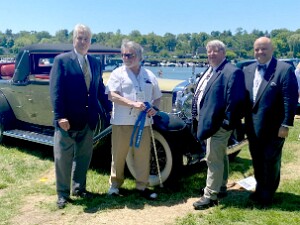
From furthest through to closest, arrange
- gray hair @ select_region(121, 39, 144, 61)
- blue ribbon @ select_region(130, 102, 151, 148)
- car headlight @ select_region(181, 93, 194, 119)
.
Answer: car headlight @ select_region(181, 93, 194, 119), blue ribbon @ select_region(130, 102, 151, 148), gray hair @ select_region(121, 39, 144, 61)

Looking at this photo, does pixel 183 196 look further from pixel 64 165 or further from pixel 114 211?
pixel 64 165

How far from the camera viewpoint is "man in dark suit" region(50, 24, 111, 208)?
395 cm

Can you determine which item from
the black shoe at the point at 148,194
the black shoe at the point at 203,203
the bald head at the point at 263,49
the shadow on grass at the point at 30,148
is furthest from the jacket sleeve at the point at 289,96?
the shadow on grass at the point at 30,148

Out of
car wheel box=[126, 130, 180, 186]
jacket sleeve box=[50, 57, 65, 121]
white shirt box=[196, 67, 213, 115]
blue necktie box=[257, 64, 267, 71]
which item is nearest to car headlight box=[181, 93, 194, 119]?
car wheel box=[126, 130, 180, 186]

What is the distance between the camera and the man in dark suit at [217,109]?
3666 mm

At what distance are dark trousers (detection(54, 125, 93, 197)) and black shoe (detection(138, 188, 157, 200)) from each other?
0.68 meters

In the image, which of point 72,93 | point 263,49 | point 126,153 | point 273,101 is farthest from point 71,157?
point 263,49

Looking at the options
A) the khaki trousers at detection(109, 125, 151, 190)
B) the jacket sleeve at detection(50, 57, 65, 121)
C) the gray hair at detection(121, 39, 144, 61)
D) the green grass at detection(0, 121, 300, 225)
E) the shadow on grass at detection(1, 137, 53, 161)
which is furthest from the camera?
the shadow on grass at detection(1, 137, 53, 161)

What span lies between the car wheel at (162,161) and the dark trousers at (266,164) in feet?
3.11

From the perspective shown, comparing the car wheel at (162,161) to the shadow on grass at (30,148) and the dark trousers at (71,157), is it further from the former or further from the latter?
the shadow on grass at (30,148)

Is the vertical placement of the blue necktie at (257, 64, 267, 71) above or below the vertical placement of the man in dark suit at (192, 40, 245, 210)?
above

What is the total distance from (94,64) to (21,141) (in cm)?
380

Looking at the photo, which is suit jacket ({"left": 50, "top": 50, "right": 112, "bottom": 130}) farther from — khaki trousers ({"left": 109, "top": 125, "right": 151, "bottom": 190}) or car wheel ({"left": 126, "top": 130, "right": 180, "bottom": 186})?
car wheel ({"left": 126, "top": 130, "right": 180, "bottom": 186})

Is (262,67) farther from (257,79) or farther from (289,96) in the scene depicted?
(289,96)
